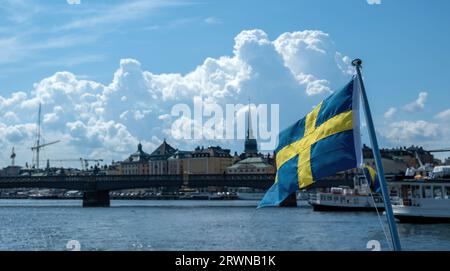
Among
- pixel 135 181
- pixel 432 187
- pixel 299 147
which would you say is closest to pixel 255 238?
pixel 432 187

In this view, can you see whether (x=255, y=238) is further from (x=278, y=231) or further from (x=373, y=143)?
(x=373, y=143)

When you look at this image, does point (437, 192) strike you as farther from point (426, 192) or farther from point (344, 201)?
point (344, 201)

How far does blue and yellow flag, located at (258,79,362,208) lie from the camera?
7.16 metres

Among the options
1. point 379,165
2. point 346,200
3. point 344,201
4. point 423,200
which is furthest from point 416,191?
point 379,165

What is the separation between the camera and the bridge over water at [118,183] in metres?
110

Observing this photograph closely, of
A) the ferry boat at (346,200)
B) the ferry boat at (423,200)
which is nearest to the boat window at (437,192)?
the ferry boat at (423,200)

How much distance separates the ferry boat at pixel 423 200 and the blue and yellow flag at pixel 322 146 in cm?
5541

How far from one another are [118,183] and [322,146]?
112216 millimetres

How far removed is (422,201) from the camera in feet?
202

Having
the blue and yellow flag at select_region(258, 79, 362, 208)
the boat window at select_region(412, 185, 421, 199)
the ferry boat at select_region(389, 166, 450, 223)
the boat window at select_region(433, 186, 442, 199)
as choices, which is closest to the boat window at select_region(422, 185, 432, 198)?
the ferry boat at select_region(389, 166, 450, 223)

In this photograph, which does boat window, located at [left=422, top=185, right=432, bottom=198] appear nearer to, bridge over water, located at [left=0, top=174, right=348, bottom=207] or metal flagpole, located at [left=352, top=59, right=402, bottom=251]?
bridge over water, located at [left=0, top=174, right=348, bottom=207]

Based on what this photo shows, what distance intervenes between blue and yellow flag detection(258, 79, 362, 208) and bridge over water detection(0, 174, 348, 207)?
100 m

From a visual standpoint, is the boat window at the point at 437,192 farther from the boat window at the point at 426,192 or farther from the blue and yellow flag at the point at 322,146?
the blue and yellow flag at the point at 322,146
